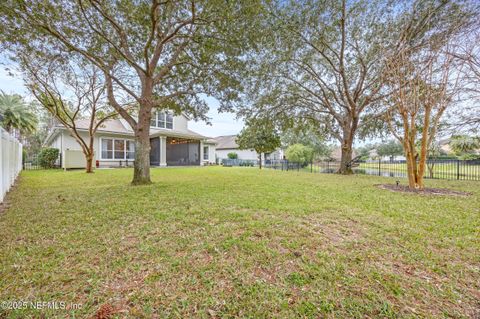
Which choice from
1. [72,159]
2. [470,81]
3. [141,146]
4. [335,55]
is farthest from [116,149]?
[470,81]

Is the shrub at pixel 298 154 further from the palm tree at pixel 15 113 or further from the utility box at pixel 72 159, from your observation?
the palm tree at pixel 15 113

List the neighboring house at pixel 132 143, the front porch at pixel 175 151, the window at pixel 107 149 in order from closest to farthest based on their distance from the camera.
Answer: the neighboring house at pixel 132 143
the window at pixel 107 149
the front porch at pixel 175 151

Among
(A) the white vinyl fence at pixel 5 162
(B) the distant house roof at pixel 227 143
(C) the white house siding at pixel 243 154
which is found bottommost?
(A) the white vinyl fence at pixel 5 162

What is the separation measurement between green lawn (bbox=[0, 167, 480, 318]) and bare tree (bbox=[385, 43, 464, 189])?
2882 millimetres

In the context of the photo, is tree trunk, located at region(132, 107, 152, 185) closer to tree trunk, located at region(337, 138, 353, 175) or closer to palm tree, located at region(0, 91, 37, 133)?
tree trunk, located at region(337, 138, 353, 175)

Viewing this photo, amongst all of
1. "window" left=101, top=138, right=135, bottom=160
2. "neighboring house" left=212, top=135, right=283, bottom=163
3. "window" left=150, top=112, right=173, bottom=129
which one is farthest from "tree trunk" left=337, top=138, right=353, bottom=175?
"window" left=101, top=138, right=135, bottom=160

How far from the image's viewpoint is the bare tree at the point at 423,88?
→ 19.5 feet

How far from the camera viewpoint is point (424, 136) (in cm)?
617

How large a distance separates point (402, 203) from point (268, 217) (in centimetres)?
358

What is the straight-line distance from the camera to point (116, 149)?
1686cm

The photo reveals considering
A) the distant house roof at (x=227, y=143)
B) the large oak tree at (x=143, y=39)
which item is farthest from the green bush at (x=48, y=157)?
the distant house roof at (x=227, y=143)

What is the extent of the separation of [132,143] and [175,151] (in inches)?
157

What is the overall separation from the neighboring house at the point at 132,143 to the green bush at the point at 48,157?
0.51m

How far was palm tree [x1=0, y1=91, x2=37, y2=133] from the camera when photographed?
58.3 feet
